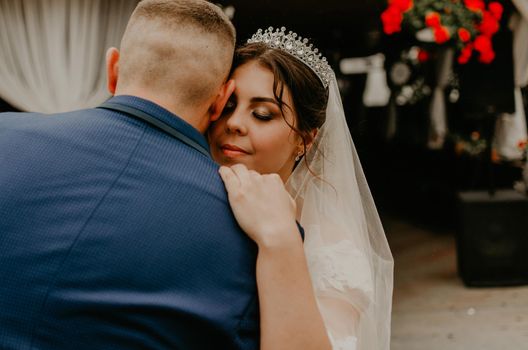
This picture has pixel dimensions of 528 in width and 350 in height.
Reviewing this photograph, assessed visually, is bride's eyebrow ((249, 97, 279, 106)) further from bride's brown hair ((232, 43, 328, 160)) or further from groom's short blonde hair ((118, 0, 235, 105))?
groom's short blonde hair ((118, 0, 235, 105))

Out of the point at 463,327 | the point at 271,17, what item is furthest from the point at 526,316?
the point at 271,17

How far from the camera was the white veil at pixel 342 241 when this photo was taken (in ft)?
5.92

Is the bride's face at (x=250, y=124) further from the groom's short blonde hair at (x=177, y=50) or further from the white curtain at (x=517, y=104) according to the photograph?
the white curtain at (x=517, y=104)

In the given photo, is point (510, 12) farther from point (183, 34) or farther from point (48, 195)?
point (48, 195)

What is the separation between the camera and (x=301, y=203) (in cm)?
243

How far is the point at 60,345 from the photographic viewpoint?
3.45 feet

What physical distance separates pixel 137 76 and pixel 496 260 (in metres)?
5.42

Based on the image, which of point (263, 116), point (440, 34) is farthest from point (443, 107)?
point (263, 116)

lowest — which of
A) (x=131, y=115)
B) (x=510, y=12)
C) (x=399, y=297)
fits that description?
(x=399, y=297)

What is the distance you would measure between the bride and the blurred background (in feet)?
3.83

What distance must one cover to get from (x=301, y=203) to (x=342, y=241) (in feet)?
1.24

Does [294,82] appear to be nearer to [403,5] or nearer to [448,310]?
[403,5]

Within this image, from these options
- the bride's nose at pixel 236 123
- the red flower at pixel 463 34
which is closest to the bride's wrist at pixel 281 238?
the bride's nose at pixel 236 123

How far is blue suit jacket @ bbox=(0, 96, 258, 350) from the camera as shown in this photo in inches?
41.3
